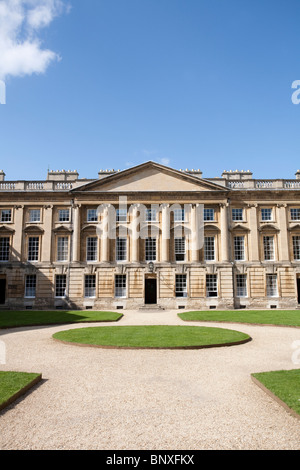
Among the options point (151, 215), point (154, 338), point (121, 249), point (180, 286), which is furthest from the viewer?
point (151, 215)

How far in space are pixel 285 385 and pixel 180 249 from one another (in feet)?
87.7

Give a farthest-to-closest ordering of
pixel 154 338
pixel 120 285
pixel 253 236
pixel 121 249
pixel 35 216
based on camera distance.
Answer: pixel 35 216
pixel 253 236
pixel 121 249
pixel 120 285
pixel 154 338

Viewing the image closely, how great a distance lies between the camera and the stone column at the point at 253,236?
34.3 m

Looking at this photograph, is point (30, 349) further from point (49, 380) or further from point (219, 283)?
point (219, 283)

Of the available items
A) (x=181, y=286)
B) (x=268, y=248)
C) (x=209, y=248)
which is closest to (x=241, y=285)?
(x=268, y=248)

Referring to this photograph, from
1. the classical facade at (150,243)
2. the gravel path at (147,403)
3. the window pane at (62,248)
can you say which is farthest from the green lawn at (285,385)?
the window pane at (62,248)

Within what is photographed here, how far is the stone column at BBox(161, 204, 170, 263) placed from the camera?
33444 millimetres

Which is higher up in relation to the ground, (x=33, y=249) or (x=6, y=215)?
(x=6, y=215)

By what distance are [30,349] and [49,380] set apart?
4.32 meters

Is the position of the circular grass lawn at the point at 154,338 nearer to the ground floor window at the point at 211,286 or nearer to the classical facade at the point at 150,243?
the classical facade at the point at 150,243

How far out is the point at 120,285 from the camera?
3362cm

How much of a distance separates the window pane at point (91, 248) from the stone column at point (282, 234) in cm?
A: 1905

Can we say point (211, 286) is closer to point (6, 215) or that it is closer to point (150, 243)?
point (150, 243)

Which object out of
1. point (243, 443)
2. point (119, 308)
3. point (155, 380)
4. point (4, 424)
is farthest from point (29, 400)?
point (119, 308)
